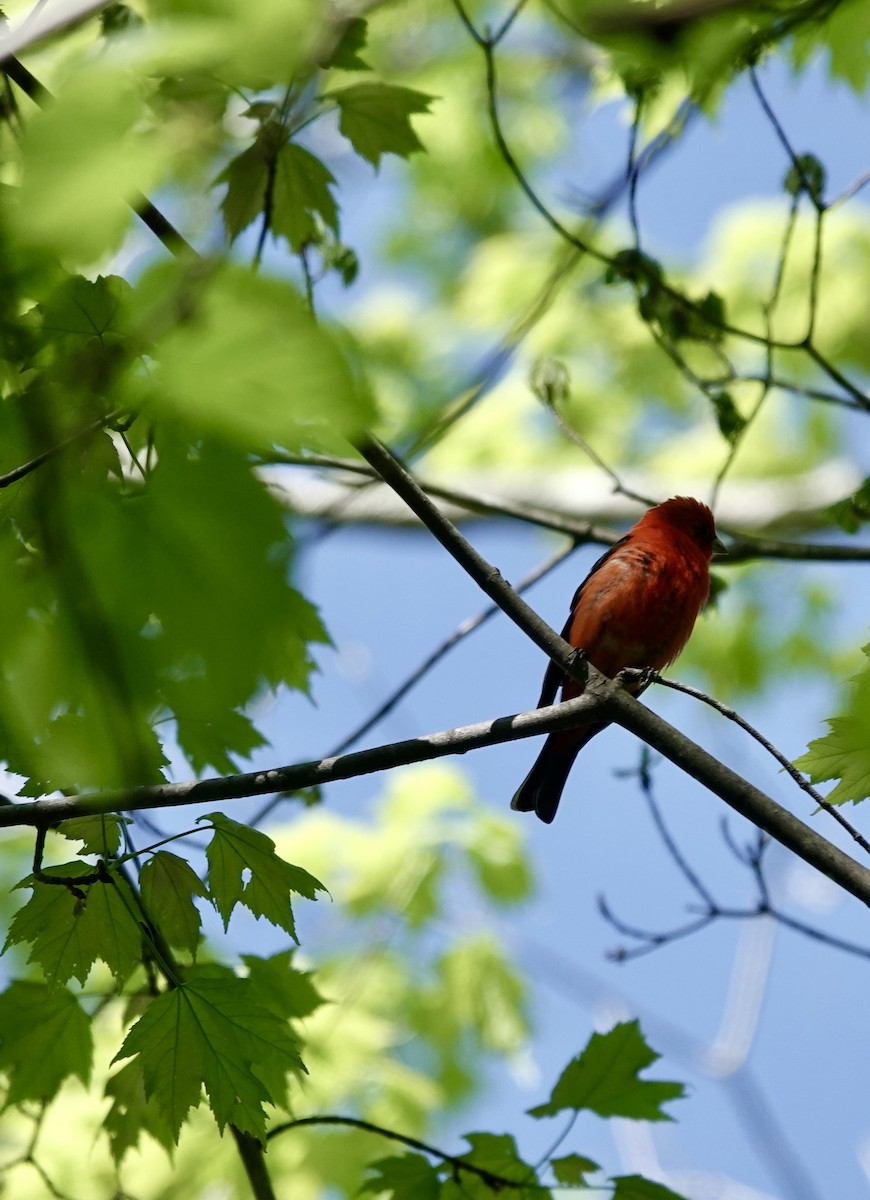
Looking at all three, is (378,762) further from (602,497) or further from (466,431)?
(466,431)

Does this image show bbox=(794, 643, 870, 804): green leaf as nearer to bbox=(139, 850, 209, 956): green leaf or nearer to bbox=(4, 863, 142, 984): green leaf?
bbox=(139, 850, 209, 956): green leaf

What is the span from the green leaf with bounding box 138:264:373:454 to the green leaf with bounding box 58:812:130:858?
1640 millimetres

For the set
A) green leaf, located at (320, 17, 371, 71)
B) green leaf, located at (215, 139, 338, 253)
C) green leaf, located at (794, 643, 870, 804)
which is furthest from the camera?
green leaf, located at (320, 17, 371, 71)

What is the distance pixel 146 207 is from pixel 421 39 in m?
5.28

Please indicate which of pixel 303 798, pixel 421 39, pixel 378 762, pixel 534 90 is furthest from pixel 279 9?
pixel 534 90

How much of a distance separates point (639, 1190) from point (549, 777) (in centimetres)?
210

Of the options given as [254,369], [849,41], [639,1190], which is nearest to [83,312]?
[254,369]

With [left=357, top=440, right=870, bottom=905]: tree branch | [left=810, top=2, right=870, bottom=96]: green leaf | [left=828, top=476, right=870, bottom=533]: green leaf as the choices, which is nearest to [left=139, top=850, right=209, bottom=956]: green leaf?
[left=357, top=440, right=870, bottom=905]: tree branch

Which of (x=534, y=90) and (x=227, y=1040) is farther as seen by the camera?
(x=534, y=90)

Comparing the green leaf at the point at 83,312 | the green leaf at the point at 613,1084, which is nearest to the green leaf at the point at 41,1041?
the green leaf at the point at 613,1084

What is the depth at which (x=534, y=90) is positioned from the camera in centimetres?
1099

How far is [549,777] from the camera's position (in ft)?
15.8

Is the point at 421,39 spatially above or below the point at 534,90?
below

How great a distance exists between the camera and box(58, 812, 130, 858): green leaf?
2533 mm
